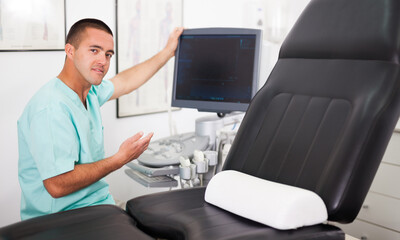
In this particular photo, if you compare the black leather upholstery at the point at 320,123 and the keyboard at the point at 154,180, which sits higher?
the black leather upholstery at the point at 320,123

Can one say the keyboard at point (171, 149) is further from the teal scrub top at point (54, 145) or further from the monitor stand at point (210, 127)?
the teal scrub top at point (54, 145)

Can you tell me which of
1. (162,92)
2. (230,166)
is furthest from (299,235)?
(162,92)

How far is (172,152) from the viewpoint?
1.78 m

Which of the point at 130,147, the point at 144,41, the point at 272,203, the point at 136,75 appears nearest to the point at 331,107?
the point at 272,203

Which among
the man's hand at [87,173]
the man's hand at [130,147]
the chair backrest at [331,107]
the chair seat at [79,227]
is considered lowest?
the chair seat at [79,227]

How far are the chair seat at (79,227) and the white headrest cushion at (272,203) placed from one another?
23 centimetres

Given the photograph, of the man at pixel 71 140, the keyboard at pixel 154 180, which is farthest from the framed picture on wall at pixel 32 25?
the keyboard at pixel 154 180

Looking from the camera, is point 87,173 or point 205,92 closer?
point 87,173

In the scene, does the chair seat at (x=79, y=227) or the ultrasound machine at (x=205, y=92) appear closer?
the chair seat at (x=79, y=227)

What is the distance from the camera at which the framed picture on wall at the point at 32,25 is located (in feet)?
6.15

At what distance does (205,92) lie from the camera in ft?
5.74

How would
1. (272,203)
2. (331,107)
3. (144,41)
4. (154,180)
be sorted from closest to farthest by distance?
(272,203) → (331,107) → (154,180) → (144,41)

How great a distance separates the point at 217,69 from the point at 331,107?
25.8 inches

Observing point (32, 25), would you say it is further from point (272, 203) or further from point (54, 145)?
point (272, 203)
